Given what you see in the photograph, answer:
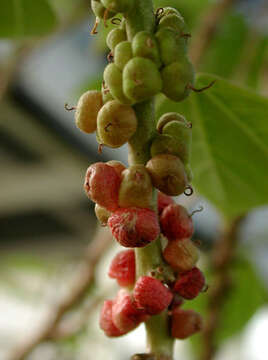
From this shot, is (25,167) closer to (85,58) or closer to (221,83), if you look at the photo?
(85,58)

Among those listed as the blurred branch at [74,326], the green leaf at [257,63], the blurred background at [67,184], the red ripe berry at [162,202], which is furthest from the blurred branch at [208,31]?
the red ripe berry at [162,202]

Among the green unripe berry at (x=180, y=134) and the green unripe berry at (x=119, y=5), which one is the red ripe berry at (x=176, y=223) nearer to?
the green unripe berry at (x=180, y=134)

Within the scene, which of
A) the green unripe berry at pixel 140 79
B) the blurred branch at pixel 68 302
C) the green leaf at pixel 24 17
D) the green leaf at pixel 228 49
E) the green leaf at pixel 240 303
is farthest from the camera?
the green leaf at pixel 228 49

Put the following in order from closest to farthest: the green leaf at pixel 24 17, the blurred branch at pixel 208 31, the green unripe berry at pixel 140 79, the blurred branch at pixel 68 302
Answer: the green unripe berry at pixel 140 79 → the green leaf at pixel 24 17 → the blurred branch at pixel 68 302 → the blurred branch at pixel 208 31

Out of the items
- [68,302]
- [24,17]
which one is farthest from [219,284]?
[24,17]

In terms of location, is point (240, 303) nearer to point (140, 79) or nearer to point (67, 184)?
point (140, 79)

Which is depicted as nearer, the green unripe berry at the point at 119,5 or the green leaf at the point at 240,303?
the green unripe berry at the point at 119,5

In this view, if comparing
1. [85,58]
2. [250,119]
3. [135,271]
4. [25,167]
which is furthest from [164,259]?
[25,167]
